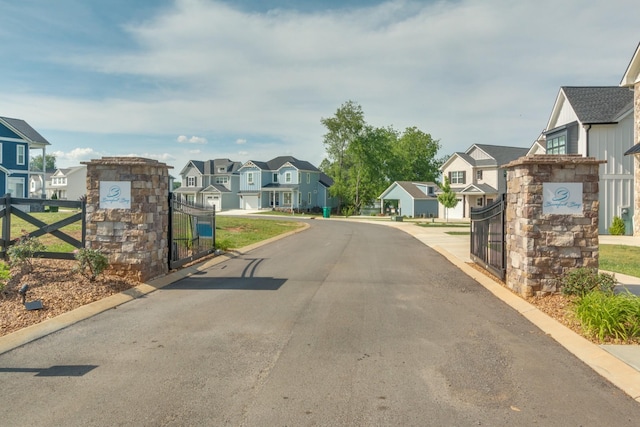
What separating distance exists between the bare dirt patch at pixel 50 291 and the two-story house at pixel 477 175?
43.3m

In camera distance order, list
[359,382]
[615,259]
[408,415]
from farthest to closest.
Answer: [615,259] → [359,382] → [408,415]

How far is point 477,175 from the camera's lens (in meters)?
50.8

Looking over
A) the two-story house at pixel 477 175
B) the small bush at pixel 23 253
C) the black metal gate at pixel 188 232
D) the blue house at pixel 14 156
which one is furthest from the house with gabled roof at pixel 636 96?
the blue house at pixel 14 156

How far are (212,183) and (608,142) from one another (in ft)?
180

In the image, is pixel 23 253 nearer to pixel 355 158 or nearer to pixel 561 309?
pixel 561 309

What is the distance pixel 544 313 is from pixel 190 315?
5.85 metres

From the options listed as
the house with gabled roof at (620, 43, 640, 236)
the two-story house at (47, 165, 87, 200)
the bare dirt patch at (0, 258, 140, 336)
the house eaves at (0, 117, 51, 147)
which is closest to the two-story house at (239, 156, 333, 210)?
the house eaves at (0, 117, 51, 147)

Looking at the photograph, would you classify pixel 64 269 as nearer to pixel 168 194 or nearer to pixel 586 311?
pixel 168 194

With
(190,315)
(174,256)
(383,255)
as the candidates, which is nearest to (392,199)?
(383,255)

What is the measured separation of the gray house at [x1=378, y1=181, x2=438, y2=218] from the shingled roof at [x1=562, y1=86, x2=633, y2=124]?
27518mm

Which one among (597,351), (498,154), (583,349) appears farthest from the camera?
(498,154)

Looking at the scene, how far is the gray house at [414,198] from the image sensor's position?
181 ft

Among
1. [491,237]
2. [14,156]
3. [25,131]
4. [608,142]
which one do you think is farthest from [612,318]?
[25,131]

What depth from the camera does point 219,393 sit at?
4.46m
